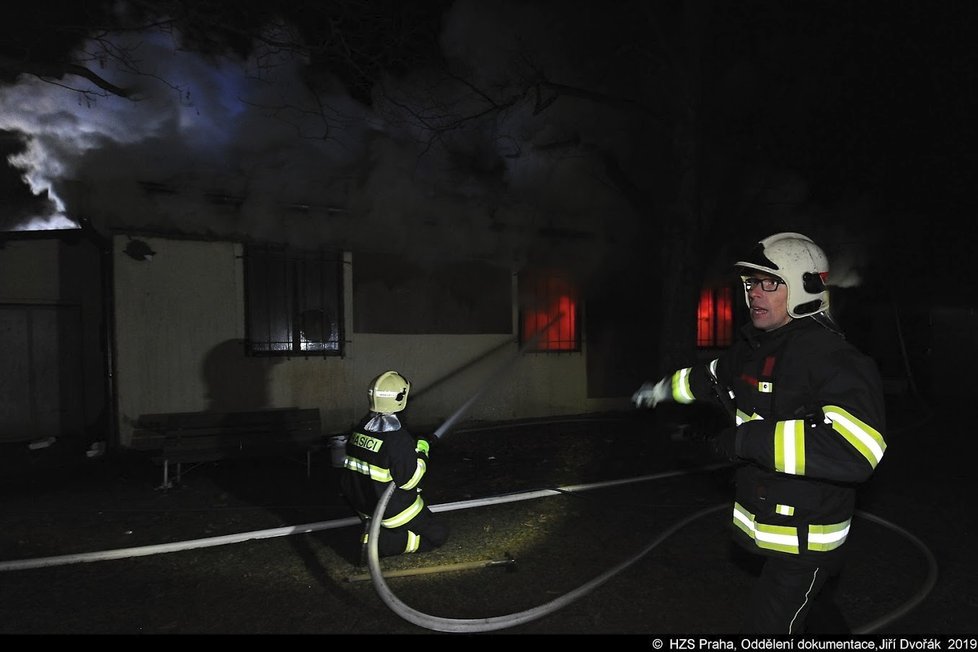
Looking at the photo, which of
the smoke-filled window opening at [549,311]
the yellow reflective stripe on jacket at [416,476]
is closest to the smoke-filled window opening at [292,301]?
the smoke-filled window opening at [549,311]

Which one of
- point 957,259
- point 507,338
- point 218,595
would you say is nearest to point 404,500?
point 218,595

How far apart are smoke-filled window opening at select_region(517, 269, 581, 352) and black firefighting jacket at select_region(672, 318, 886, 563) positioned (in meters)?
7.59

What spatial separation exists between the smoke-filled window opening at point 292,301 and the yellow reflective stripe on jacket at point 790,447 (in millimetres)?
7303

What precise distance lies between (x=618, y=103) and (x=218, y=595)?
7482mm

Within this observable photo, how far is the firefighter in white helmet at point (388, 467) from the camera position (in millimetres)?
3418

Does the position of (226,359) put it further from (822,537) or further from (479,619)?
(822,537)

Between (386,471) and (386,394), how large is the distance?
1.52 ft

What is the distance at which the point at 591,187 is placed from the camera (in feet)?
30.9

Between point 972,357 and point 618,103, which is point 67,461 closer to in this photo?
point 618,103

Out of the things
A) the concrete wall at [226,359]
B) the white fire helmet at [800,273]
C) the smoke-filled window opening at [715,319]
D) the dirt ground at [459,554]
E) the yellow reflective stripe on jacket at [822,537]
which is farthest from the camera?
the smoke-filled window opening at [715,319]

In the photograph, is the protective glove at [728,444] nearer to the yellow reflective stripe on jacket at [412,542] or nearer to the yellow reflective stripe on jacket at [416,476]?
the yellow reflective stripe on jacket at [416,476]

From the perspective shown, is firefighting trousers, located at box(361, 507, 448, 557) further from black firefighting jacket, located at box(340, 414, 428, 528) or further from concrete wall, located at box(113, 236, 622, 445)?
concrete wall, located at box(113, 236, 622, 445)

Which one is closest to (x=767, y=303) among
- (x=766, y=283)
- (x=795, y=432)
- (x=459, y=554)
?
(x=766, y=283)

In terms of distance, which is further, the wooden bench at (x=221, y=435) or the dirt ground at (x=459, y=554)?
the wooden bench at (x=221, y=435)
